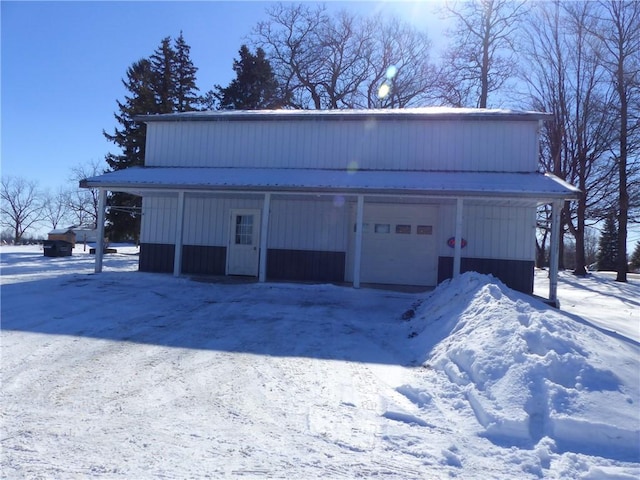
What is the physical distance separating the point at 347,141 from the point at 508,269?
6.33 metres

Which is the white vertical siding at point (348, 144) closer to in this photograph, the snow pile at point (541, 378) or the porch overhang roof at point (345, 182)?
the porch overhang roof at point (345, 182)

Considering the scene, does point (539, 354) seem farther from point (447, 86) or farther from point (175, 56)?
point (175, 56)

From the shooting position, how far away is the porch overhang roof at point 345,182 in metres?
11.4

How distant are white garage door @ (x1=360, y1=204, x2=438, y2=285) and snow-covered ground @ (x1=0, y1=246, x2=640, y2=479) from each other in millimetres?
5545

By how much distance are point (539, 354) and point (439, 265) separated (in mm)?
8762

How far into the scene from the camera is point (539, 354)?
16.5 feet

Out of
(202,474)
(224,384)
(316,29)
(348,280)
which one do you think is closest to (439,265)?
(348,280)

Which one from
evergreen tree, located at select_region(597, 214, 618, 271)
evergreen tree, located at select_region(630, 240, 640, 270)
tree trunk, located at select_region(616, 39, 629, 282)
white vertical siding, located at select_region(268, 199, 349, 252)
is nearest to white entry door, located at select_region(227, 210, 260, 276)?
white vertical siding, located at select_region(268, 199, 349, 252)

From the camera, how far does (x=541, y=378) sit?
4578 millimetres

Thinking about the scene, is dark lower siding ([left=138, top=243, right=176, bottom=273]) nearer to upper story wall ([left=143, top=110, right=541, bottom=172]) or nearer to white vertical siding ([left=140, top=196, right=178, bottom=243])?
white vertical siding ([left=140, top=196, right=178, bottom=243])

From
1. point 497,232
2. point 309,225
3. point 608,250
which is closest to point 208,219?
point 309,225

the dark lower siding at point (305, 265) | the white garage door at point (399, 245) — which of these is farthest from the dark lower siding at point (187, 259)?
the white garage door at point (399, 245)

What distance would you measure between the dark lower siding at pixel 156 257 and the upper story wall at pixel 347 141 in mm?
2943

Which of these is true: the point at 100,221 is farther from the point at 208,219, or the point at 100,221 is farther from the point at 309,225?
the point at 309,225
